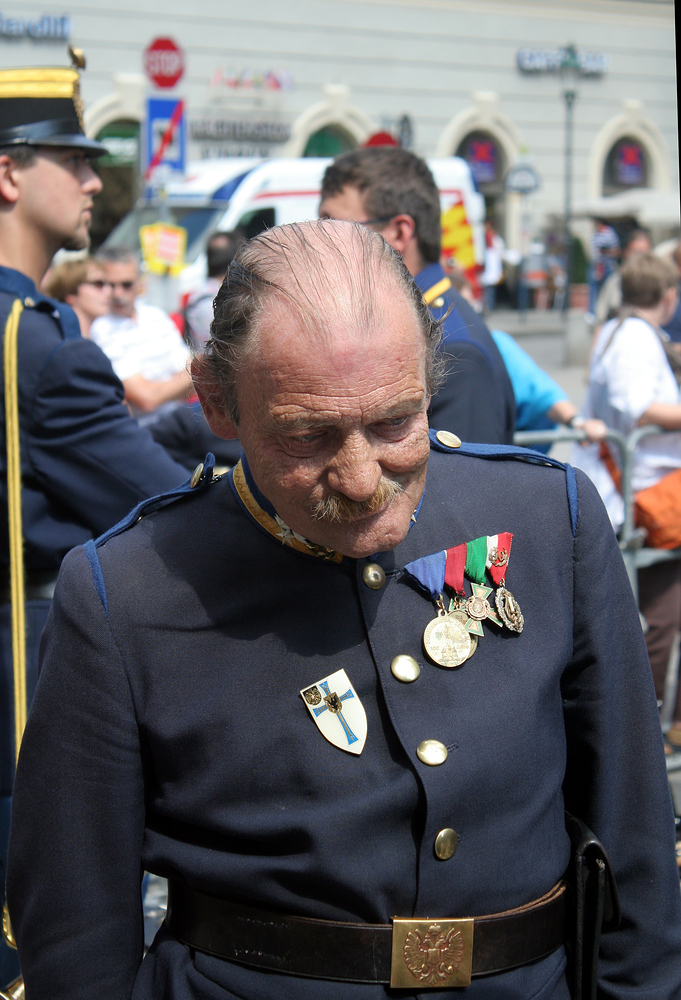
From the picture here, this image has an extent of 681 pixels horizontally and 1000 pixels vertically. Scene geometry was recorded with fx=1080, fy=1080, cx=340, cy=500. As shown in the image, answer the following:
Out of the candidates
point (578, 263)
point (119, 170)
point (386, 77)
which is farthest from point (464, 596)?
point (578, 263)

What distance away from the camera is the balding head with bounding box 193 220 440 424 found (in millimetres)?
1400

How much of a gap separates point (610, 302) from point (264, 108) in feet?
59.0

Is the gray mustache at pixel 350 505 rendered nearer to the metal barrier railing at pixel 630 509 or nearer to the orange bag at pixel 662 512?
the metal barrier railing at pixel 630 509

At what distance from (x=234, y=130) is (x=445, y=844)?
25210 mm

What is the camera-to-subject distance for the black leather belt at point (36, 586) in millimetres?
2533

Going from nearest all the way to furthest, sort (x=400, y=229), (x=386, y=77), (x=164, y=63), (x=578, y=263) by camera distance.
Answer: (x=400, y=229), (x=164, y=63), (x=386, y=77), (x=578, y=263)

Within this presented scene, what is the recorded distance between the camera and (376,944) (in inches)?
58.3

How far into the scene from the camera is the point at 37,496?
2.46 meters

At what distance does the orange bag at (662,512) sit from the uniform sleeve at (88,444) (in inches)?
109

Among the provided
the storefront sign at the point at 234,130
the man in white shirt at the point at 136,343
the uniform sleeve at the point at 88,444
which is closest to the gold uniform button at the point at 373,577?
the uniform sleeve at the point at 88,444

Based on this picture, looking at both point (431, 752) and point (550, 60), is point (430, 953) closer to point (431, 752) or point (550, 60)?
point (431, 752)

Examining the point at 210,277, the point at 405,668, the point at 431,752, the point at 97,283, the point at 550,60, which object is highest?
the point at 550,60

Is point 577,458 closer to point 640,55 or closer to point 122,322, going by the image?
point 122,322

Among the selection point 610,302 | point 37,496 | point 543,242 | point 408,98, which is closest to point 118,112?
point 408,98
